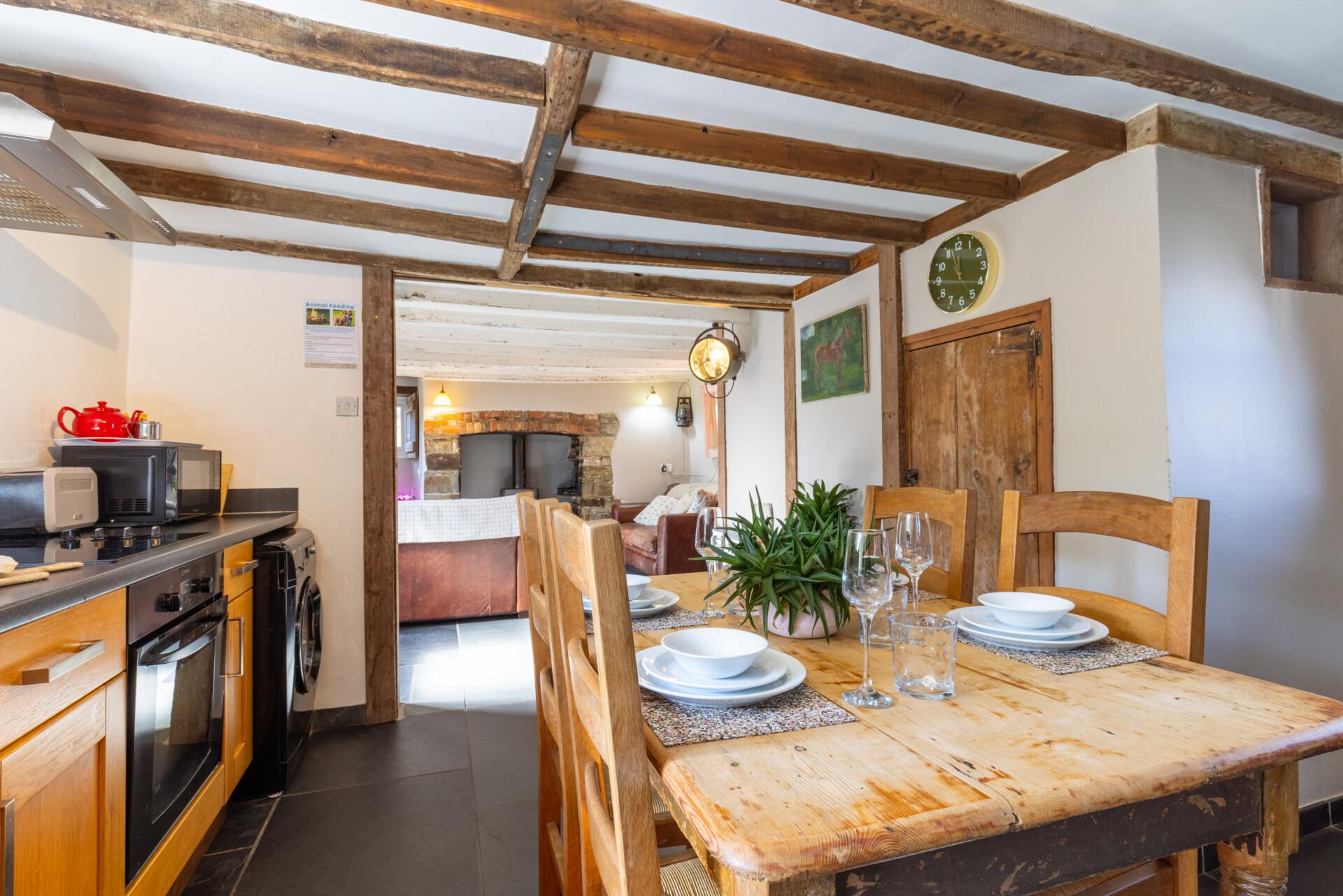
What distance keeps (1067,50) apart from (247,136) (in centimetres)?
219

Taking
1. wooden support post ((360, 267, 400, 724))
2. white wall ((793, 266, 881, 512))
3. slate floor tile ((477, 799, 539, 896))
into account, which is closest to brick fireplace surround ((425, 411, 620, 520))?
white wall ((793, 266, 881, 512))

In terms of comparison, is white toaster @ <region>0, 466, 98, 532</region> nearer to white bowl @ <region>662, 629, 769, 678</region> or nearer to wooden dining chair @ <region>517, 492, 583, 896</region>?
wooden dining chair @ <region>517, 492, 583, 896</region>

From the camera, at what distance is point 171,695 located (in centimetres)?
151

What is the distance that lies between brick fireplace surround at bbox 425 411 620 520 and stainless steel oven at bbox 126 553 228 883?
590 cm

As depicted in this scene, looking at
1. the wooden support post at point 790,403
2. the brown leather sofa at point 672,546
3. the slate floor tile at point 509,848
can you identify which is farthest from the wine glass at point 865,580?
the brown leather sofa at point 672,546

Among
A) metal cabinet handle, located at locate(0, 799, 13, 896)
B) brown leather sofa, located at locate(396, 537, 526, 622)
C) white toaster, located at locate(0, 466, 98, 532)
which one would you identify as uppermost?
white toaster, located at locate(0, 466, 98, 532)

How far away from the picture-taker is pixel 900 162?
2301mm

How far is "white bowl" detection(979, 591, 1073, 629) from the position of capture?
1206mm

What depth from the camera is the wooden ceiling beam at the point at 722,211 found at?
2365 mm

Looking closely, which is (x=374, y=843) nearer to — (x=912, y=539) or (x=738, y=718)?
(x=738, y=718)

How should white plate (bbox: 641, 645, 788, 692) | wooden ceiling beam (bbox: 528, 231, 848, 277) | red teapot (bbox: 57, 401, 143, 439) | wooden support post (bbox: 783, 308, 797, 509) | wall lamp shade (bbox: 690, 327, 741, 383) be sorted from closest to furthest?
white plate (bbox: 641, 645, 788, 692), red teapot (bbox: 57, 401, 143, 439), wooden ceiling beam (bbox: 528, 231, 848, 277), wooden support post (bbox: 783, 308, 797, 509), wall lamp shade (bbox: 690, 327, 741, 383)

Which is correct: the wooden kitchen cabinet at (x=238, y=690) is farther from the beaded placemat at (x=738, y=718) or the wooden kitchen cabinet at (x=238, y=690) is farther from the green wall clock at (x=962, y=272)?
the green wall clock at (x=962, y=272)

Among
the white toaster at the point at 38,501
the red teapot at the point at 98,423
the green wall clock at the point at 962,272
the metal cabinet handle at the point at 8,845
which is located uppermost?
the green wall clock at the point at 962,272

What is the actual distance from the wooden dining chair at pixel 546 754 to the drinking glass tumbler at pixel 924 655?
0.62 meters
